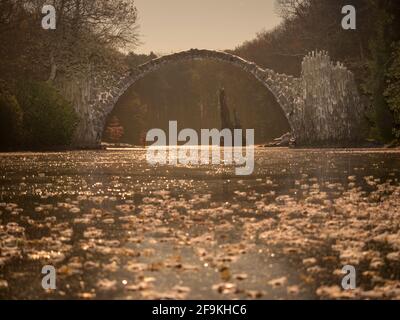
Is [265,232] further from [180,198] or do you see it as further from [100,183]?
[100,183]

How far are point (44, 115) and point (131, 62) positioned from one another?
36915 millimetres

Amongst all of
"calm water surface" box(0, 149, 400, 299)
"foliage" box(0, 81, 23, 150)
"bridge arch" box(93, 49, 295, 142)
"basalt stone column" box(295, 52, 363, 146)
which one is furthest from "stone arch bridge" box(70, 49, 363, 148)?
"calm water surface" box(0, 149, 400, 299)

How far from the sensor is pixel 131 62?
70.9m

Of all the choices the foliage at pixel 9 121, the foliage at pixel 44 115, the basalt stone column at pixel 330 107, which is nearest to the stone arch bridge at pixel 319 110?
the basalt stone column at pixel 330 107

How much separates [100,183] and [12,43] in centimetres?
2725

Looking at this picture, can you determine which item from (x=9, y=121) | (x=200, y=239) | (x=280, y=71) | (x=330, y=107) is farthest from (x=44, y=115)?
(x=280, y=71)

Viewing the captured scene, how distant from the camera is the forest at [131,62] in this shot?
34.9 m

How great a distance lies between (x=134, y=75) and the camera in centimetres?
4634

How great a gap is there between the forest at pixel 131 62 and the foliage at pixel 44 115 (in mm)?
54

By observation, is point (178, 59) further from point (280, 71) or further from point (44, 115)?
point (280, 71)

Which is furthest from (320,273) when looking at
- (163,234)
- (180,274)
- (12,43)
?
(12,43)

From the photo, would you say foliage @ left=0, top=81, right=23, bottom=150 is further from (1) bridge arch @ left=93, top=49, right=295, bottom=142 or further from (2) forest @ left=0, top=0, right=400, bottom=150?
(1) bridge arch @ left=93, top=49, right=295, bottom=142

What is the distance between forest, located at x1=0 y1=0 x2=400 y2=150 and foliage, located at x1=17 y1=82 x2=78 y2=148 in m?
0.05

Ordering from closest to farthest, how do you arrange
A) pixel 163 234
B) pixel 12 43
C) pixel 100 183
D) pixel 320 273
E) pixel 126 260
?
pixel 320 273 → pixel 126 260 → pixel 163 234 → pixel 100 183 → pixel 12 43
